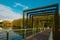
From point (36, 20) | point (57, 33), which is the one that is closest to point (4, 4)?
point (36, 20)

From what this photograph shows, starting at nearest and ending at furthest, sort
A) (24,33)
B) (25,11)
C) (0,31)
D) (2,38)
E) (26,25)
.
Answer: (0,31) → (2,38) → (24,33) → (25,11) → (26,25)

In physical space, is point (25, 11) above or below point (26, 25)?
above

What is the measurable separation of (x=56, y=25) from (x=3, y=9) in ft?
130

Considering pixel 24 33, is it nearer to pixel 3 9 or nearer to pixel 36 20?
pixel 36 20

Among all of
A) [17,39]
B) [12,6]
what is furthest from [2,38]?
[12,6]

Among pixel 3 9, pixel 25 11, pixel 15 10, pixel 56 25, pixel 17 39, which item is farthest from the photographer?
pixel 15 10

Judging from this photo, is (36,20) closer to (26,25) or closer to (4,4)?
(26,25)

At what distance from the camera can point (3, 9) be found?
46.0 meters

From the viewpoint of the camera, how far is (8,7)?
48.3m

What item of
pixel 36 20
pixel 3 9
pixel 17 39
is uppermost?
pixel 3 9

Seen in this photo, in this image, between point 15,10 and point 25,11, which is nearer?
point 25,11

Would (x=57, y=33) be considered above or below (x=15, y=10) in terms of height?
below

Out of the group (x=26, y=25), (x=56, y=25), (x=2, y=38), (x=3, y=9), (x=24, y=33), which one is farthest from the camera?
(x=3, y=9)

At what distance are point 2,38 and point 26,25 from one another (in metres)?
9.01
